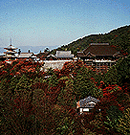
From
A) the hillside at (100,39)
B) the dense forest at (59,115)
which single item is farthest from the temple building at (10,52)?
the dense forest at (59,115)

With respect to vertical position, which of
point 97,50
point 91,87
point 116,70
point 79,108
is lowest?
point 79,108

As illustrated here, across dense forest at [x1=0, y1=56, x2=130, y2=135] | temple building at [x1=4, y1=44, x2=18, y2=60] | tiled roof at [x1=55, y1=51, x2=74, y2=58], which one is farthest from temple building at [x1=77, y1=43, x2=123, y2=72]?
temple building at [x1=4, y1=44, x2=18, y2=60]

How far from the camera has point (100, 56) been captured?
91.8 ft

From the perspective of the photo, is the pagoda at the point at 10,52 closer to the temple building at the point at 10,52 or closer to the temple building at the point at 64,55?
the temple building at the point at 10,52

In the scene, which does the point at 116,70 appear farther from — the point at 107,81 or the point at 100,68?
the point at 100,68

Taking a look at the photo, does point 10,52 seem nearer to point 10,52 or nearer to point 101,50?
point 10,52

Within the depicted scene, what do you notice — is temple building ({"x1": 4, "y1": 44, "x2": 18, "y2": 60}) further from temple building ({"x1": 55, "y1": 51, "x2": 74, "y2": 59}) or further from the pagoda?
temple building ({"x1": 55, "y1": 51, "x2": 74, "y2": 59})

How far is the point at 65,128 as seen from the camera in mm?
7160

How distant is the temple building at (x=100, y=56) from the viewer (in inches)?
994

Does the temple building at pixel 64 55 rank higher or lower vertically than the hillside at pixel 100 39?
lower

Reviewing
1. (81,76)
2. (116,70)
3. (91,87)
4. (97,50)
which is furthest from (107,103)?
(97,50)

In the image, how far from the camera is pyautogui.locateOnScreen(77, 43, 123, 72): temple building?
25.2m

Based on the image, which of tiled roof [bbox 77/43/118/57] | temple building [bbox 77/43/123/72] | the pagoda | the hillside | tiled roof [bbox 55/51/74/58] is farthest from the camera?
the hillside

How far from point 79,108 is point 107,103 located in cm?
331
